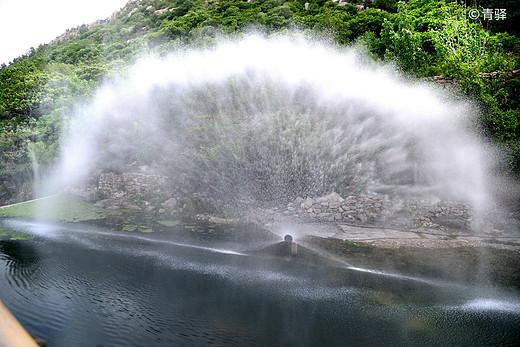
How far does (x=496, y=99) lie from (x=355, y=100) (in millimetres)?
5050

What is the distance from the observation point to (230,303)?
503 centimetres

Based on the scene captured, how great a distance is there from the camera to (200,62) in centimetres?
1995

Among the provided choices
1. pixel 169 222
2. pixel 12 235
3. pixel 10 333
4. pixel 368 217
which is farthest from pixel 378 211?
pixel 12 235

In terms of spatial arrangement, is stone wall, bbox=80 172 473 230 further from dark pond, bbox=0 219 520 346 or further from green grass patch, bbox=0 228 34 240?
dark pond, bbox=0 219 520 346

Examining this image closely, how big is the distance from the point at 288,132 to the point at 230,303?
8447mm

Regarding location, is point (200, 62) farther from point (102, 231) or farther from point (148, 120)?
point (102, 231)

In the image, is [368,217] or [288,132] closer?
[368,217]

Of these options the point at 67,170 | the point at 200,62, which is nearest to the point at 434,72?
the point at 200,62

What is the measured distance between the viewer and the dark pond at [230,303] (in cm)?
426

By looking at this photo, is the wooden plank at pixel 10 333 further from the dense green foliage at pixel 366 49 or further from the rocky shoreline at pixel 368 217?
the dense green foliage at pixel 366 49
